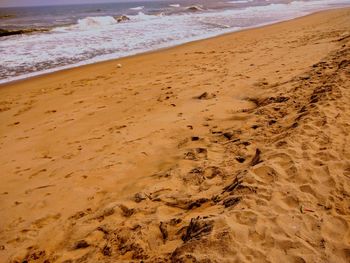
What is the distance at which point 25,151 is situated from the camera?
481 centimetres

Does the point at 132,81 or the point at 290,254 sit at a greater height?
the point at 290,254

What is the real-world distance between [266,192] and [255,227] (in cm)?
45

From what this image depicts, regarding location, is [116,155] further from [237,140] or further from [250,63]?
[250,63]

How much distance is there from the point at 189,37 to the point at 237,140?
11856 mm

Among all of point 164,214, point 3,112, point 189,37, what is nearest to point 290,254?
point 164,214

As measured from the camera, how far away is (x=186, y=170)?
12.0 feet

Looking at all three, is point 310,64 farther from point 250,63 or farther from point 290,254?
point 290,254

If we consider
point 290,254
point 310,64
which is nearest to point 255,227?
point 290,254

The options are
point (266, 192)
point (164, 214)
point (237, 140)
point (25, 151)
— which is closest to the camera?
point (266, 192)

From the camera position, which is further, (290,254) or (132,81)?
(132,81)

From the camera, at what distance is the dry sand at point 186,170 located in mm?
2434

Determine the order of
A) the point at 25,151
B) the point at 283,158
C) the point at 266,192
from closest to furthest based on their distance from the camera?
1. the point at 266,192
2. the point at 283,158
3. the point at 25,151

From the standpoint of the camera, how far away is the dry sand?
2.43 m

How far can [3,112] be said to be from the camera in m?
6.63
